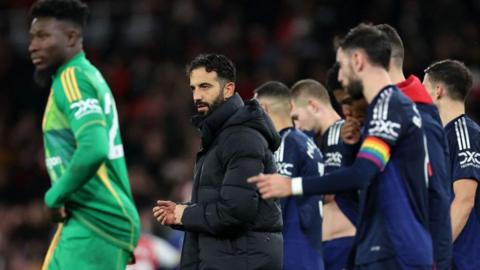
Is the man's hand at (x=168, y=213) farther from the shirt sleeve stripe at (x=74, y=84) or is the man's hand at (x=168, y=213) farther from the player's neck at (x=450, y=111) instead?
the player's neck at (x=450, y=111)

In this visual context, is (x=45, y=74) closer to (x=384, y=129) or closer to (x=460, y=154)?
(x=384, y=129)

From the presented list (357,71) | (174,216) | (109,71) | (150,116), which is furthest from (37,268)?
(357,71)

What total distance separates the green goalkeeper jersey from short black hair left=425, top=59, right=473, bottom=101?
241cm

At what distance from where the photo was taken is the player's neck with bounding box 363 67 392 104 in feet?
18.2

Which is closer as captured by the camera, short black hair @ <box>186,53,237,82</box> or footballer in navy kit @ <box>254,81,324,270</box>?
short black hair @ <box>186,53,237,82</box>

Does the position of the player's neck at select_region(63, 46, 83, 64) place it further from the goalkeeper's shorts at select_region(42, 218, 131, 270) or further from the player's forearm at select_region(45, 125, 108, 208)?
the goalkeeper's shorts at select_region(42, 218, 131, 270)

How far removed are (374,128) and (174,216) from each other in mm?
1578

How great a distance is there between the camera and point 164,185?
15.4 metres

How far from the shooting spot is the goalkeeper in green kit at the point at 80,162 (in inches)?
220

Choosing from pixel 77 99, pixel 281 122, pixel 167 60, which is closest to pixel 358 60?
pixel 77 99

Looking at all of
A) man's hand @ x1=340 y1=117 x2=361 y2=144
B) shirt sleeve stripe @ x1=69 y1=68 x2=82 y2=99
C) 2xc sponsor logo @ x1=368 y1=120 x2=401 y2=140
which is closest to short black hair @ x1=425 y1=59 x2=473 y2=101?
man's hand @ x1=340 y1=117 x2=361 y2=144

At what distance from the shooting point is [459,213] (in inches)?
271

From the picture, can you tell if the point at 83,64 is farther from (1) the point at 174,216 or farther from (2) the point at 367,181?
(2) the point at 367,181

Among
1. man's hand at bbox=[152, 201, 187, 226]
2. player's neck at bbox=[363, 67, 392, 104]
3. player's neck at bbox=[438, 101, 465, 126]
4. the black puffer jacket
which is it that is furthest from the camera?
player's neck at bbox=[438, 101, 465, 126]
